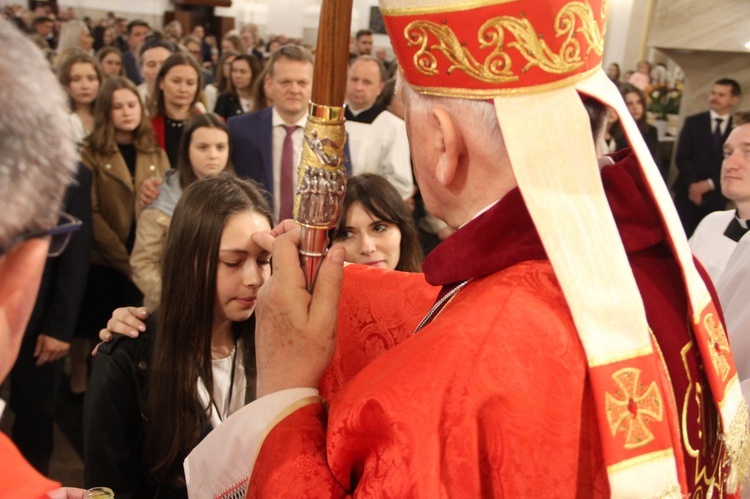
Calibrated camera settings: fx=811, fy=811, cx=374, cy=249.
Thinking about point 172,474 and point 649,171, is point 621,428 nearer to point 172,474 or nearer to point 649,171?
point 649,171

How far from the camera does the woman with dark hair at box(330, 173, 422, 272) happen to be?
9.92 ft

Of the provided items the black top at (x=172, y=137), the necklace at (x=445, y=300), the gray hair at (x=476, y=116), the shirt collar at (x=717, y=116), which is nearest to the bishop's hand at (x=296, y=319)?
the necklace at (x=445, y=300)

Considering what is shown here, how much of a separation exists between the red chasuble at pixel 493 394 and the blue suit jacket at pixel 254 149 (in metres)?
2.95

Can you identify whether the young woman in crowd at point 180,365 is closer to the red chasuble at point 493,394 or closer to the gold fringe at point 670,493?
the red chasuble at point 493,394

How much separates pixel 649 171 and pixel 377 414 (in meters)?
0.59

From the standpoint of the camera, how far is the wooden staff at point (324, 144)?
1383 millimetres

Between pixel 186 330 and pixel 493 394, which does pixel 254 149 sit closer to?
pixel 186 330

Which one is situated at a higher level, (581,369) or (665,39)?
(665,39)

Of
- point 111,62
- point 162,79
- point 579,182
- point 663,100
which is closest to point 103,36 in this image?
point 111,62

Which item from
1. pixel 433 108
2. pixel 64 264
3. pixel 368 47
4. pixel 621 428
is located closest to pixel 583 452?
pixel 621 428

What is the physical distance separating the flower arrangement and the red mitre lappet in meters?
8.57

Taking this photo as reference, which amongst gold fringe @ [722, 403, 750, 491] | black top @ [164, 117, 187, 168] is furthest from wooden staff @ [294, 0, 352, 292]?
black top @ [164, 117, 187, 168]

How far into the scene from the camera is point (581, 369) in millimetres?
1202

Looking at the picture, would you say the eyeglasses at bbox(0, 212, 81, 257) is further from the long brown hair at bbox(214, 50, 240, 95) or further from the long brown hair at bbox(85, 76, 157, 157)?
the long brown hair at bbox(214, 50, 240, 95)
